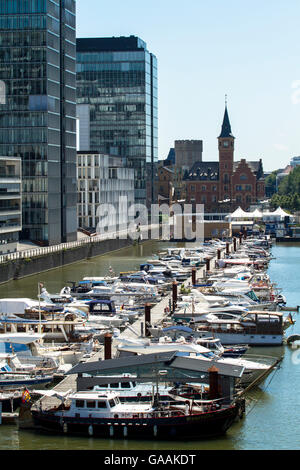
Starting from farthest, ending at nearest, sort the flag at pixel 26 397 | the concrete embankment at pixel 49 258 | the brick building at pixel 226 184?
the brick building at pixel 226 184
the concrete embankment at pixel 49 258
the flag at pixel 26 397

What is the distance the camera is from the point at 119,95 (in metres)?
176

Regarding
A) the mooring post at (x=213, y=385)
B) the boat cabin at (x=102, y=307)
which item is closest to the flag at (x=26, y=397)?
the mooring post at (x=213, y=385)

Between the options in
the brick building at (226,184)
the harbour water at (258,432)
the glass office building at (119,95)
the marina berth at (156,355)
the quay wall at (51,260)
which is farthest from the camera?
the brick building at (226,184)

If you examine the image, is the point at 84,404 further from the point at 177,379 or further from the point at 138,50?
the point at 138,50

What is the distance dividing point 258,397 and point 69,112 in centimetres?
7908

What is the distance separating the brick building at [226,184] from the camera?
19025 cm

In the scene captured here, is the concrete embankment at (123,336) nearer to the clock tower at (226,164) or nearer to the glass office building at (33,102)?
the glass office building at (33,102)

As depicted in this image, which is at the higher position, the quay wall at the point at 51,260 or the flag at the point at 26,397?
the quay wall at the point at 51,260

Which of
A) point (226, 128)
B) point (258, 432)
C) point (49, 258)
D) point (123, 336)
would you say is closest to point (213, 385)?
point (258, 432)

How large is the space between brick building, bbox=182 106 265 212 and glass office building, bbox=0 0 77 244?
276ft

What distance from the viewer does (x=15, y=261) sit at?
Answer: 85375mm

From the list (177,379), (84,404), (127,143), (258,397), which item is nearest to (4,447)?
(84,404)

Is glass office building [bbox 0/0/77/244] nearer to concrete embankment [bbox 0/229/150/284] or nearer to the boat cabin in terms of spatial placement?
concrete embankment [bbox 0/229/150/284]

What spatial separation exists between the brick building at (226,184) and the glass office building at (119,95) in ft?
55.5
